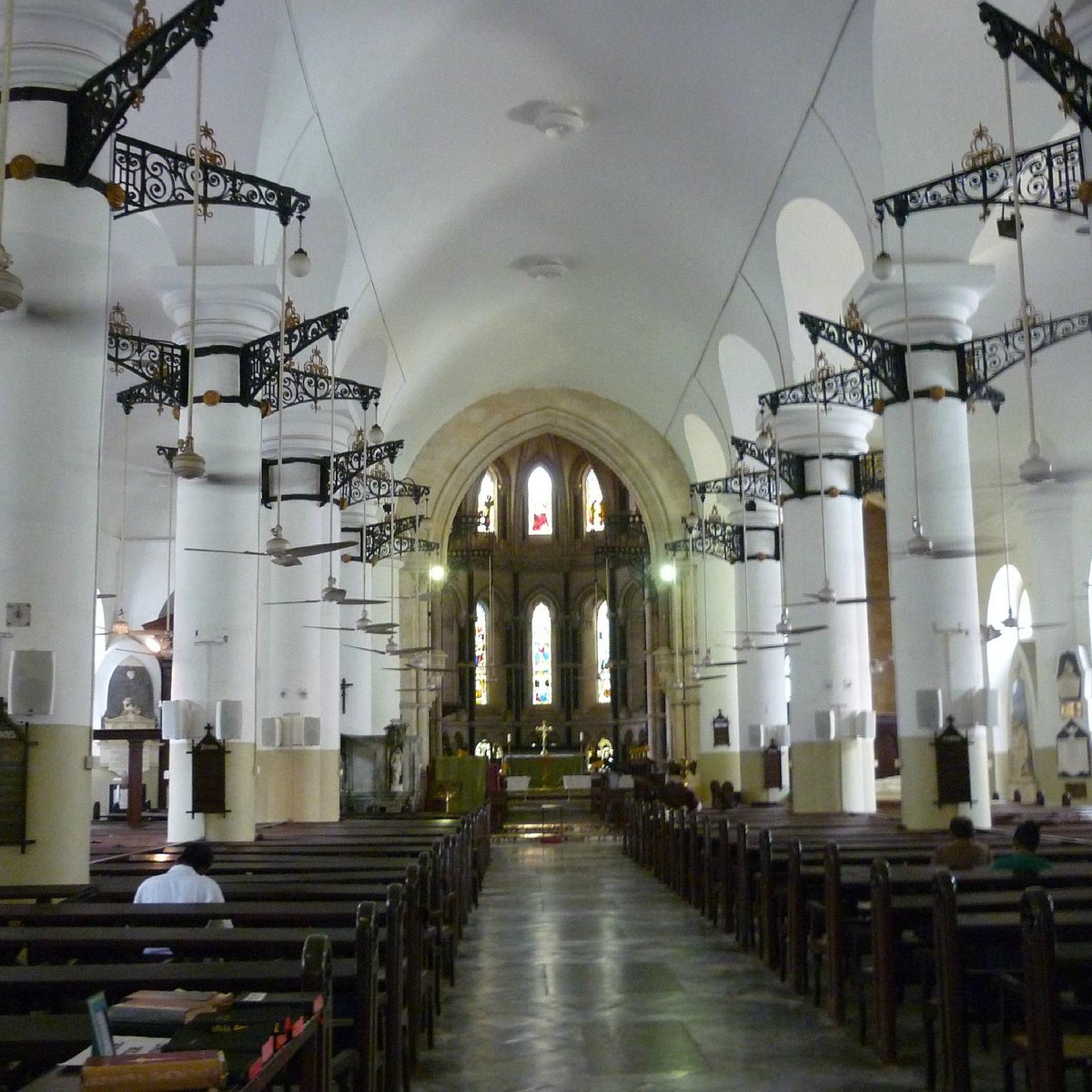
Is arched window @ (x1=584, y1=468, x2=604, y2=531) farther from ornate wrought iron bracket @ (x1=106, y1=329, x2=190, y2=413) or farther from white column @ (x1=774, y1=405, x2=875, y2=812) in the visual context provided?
ornate wrought iron bracket @ (x1=106, y1=329, x2=190, y2=413)

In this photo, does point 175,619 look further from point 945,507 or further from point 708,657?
point 708,657

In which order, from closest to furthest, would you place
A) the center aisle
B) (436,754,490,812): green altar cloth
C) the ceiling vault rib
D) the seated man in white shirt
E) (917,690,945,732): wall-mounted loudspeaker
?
the center aisle → the seated man in white shirt → the ceiling vault rib → (917,690,945,732): wall-mounted loudspeaker → (436,754,490,812): green altar cloth

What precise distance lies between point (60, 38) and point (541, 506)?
3027 centimetres

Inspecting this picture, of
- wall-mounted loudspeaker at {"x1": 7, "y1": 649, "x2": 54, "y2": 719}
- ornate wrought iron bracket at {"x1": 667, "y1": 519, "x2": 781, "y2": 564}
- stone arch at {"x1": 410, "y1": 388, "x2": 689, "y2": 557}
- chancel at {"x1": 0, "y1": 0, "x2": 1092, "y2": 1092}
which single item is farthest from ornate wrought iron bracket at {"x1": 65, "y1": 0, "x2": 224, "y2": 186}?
stone arch at {"x1": 410, "y1": 388, "x2": 689, "y2": 557}

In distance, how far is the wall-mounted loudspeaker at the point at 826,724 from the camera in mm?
17297

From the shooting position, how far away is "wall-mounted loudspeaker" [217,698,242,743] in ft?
41.0

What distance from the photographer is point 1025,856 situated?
289 inches

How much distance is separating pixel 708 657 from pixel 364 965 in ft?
67.1

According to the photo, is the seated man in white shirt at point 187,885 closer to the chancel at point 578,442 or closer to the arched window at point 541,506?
the chancel at point 578,442

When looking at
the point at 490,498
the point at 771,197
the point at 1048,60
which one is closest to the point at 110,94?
the point at 1048,60

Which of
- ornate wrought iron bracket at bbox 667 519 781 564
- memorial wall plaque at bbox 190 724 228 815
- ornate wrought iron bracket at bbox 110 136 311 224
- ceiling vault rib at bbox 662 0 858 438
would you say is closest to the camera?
ornate wrought iron bracket at bbox 110 136 311 224

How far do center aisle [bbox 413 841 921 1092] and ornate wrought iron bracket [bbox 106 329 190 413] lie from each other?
580 cm

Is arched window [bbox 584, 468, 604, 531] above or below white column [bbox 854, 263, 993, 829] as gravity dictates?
above

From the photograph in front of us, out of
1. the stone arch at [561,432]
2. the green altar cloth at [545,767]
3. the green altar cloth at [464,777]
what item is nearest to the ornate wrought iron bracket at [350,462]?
the green altar cloth at [464,777]
